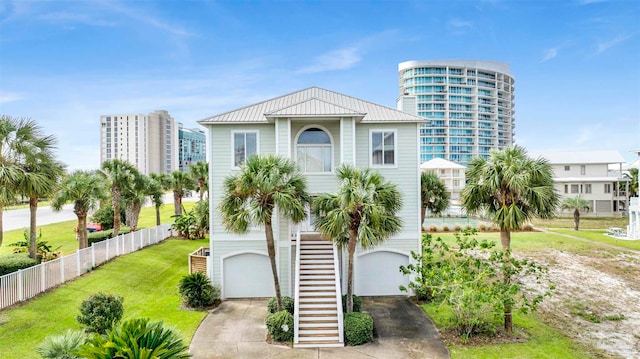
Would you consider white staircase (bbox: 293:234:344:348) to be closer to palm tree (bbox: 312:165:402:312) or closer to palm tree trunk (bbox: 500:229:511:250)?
palm tree (bbox: 312:165:402:312)

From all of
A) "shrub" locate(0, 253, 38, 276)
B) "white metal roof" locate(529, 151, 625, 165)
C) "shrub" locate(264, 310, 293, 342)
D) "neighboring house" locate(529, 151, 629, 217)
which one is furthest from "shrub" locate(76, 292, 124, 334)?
"neighboring house" locate(529, 151, 629, 217)

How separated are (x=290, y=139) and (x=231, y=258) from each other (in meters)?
6.31

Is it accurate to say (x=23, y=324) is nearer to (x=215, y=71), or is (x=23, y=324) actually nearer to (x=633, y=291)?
(x=215, y=71)

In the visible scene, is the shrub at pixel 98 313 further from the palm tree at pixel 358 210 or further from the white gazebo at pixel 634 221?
the white gazebo at pixel 634 221

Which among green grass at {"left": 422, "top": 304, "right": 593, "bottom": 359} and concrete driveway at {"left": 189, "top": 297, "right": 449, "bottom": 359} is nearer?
green grass at {"left": 422, "top": 304, "right": 593, "bottom": 359}

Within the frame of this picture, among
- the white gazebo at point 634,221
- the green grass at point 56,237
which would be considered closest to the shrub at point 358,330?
the green grass at point 56,237

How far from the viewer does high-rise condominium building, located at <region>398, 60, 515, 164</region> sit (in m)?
97.8

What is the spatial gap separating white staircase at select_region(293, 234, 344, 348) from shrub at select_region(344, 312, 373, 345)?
0.82 feet

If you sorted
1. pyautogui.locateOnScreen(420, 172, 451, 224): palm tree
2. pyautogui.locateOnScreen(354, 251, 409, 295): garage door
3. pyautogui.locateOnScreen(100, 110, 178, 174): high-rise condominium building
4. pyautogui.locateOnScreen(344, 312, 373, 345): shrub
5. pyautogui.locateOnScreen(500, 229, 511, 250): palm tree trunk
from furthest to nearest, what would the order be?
pyautogui.locateOnScreen(100, 110, 178, 174): high-rise condominium building, pyautogui.locateOnScreen(420, 172, 451, 224): palm tree, pyautogui.locateOnScreen(354, 251, 409, 295): garage door, pyautogui.locateOnScreen(500, 229, 511, 250): palm tree trunk, pyautogui.locateOnScreen(344, 312, 373, 345): shrub

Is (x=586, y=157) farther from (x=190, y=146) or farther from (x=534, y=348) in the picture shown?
(x=190, y=146)

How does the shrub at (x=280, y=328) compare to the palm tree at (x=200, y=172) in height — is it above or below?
below

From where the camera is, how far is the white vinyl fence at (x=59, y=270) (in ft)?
44.5

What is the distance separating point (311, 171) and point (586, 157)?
52.7 m

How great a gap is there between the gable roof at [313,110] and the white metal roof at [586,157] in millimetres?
41862
